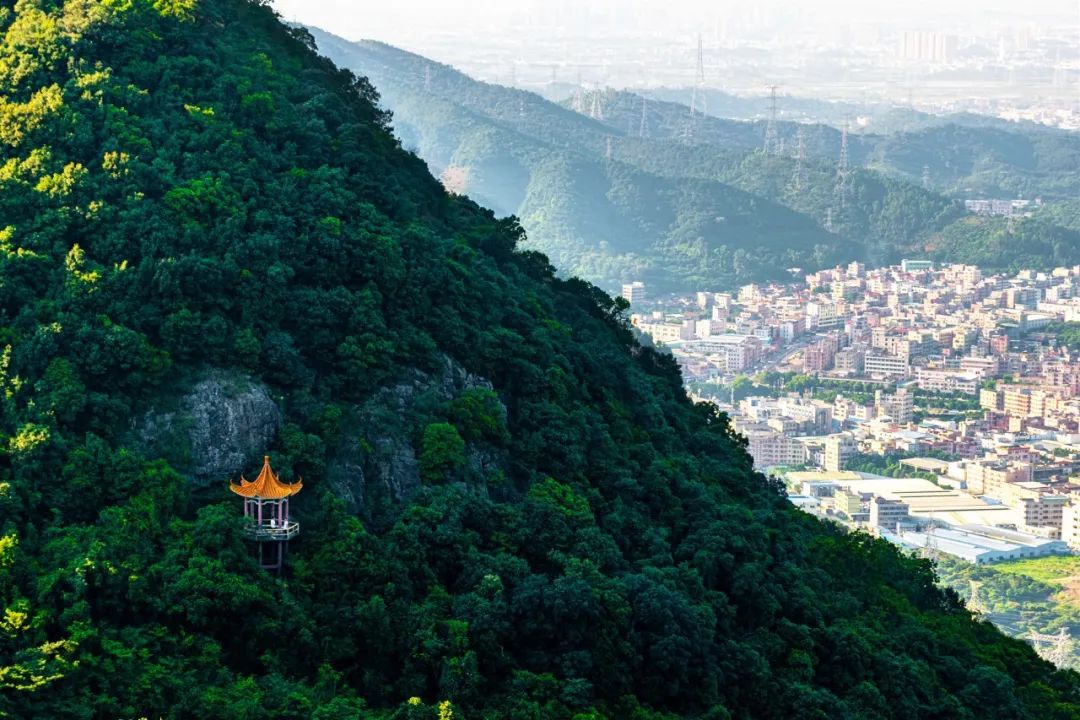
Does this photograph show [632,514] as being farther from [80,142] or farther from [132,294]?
[80,142]

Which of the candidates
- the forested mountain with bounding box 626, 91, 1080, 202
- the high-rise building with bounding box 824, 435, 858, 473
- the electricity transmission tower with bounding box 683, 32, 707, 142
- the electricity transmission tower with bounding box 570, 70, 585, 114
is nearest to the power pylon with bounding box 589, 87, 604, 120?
the electricity transmission tower with bounding box 570, 70, 585, 114

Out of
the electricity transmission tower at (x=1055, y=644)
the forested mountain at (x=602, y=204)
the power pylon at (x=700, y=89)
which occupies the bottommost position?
the electricity transmission tower at (x=1055, y=644)

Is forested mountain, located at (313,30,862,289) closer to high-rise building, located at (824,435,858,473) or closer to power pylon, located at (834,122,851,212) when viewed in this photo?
power pylon, located at (834,122,851,212)

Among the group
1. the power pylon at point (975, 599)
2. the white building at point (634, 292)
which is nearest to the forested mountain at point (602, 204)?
the white building at point (634, 292)

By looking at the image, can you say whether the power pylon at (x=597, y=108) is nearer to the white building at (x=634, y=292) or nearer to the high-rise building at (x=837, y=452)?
the white building at (x=634, y=292)

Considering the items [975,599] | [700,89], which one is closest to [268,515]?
[975,599]
